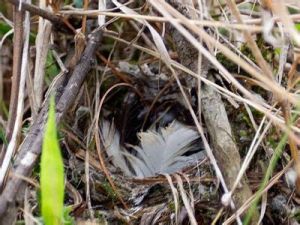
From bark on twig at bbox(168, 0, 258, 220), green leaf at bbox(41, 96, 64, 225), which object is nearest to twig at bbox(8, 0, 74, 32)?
bark on twig at bbox(168, 0, 258, 220)

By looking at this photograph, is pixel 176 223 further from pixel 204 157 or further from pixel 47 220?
pixel 47 220

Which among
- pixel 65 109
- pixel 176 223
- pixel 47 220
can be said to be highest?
pixel 65 109

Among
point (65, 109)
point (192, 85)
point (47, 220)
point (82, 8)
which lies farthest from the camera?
point (82, 8)

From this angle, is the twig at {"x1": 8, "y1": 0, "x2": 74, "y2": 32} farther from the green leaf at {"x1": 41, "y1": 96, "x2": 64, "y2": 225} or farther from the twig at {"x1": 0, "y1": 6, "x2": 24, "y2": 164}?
the green leaf at {"x1": 41, "y1": 96, "x2": 64, "y2": 225}

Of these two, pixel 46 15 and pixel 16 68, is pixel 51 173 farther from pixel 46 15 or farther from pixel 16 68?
pixel 46 15

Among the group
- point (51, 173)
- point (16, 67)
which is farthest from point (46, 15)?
point (51, 173)

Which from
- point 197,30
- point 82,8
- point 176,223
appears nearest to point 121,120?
point 82,8

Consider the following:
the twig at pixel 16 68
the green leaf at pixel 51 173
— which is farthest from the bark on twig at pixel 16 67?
the green leaf at pixel 51 173
